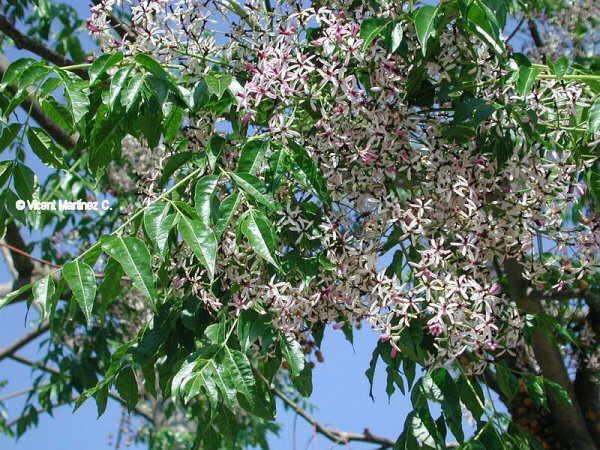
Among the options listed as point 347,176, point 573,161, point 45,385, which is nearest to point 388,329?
point 347,176

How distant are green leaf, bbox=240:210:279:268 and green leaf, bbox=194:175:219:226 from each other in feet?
0.25

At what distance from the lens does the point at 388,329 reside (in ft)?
6.70

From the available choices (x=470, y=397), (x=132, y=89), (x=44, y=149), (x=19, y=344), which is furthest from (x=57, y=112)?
(x=19, y=344)

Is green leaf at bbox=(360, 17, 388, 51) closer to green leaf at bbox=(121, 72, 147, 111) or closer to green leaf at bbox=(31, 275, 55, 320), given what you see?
green leaf at bbox=(121, 72, 147, 111)

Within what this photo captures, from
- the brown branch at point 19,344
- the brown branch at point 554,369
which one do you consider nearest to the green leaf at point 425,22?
the brown branch at point 554,369

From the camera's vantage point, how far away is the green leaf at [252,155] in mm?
1973

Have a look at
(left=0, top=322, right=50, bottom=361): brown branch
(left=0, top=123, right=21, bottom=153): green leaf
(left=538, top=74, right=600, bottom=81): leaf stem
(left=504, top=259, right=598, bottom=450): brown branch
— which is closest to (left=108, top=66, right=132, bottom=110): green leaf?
(left=0, top=123, right=21, bottom=153): green leaf

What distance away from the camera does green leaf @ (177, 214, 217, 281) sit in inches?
72.3

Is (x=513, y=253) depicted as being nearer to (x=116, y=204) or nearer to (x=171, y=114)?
(x=171, y=114)

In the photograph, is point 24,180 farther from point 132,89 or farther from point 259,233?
point 259,233

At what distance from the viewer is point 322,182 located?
6.68ft

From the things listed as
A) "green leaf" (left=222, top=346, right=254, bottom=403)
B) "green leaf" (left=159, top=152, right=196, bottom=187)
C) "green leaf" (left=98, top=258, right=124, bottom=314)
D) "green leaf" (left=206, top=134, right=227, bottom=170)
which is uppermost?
"green leaf" (left=159, top=152, right=196, bottom=187)

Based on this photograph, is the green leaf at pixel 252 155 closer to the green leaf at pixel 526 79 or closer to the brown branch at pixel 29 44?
the green leaf at pixel 526 79

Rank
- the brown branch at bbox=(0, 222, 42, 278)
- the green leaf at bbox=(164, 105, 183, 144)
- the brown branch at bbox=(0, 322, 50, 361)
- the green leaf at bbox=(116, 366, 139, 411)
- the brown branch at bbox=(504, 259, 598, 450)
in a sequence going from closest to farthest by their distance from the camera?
1. the green leaf at bbox=(164, 105, 183, 144)
2. the green leaf at bbox=(116, 366, 139, 411)
3. the brown branch at bbox=(504, 259, 598, 450)
4. the brown branch at bbox=(0, 222, 42, 278)
5. the brown branch at bbox=(0, 322, 50, 361)
